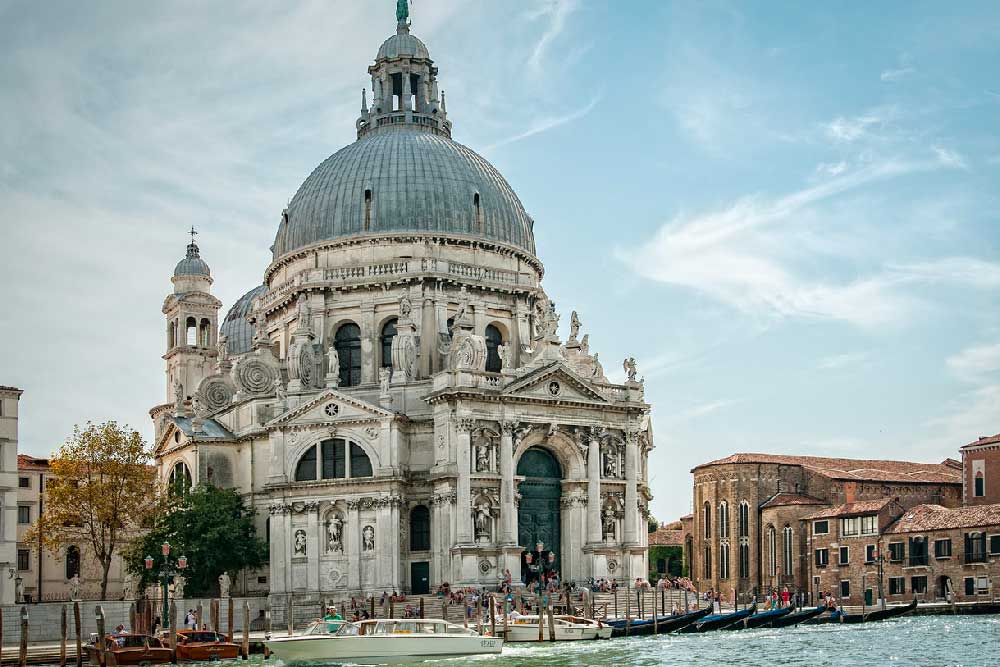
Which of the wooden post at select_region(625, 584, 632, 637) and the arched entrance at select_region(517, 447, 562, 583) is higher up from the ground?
the arched entrance at select_region(517, 447, 562, 583)

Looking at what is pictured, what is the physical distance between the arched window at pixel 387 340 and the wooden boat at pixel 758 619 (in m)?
17.4

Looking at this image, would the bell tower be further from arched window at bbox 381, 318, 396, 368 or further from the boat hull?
the boat hull

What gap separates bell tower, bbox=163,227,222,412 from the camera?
83.2 m

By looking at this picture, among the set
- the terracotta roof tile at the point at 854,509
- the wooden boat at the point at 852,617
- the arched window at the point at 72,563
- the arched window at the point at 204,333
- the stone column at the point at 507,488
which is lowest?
the wooden boat at the point at 852,617

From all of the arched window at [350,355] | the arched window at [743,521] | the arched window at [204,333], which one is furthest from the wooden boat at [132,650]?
the arched window at [743,521]

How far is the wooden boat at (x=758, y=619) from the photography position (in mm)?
53656

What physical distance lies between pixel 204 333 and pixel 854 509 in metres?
35.4

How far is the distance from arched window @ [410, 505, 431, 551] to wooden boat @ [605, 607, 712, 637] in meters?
9.17

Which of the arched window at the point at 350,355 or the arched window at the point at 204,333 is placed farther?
the arched window at the point at 204,333

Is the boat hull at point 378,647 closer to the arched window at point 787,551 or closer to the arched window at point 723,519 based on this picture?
the arched window at point 787,551

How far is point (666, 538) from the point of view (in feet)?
315

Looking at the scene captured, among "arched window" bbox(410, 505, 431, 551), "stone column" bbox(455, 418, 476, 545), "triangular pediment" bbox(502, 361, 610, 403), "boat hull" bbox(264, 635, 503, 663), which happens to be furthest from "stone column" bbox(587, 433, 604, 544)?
"boat hull" bbox(264, 635, 503, 663)

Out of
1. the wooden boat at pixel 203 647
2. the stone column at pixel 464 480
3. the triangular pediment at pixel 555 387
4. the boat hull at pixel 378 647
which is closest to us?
the boat hull at pixel 378 647

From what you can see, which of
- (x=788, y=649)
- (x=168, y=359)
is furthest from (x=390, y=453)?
(x=168, y=359)
